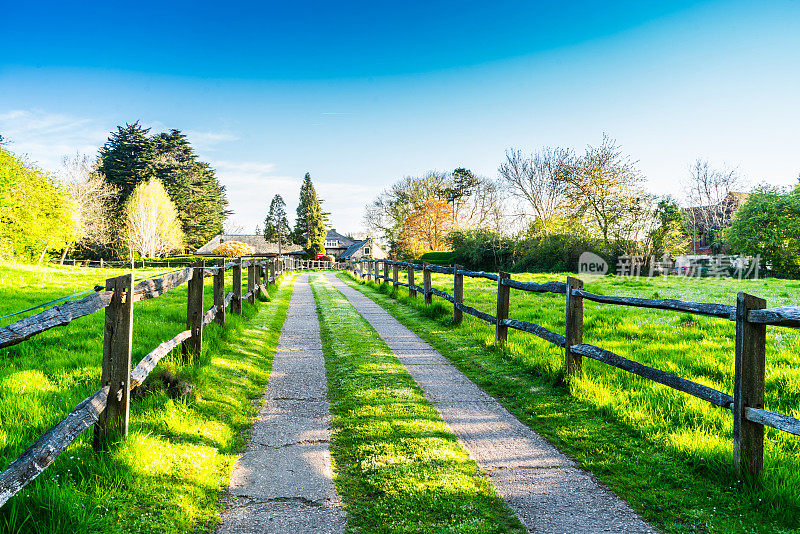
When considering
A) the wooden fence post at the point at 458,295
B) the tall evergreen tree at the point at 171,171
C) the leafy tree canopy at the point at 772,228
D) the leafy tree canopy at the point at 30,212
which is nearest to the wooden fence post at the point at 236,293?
the wooden fence post at the point at 458,295

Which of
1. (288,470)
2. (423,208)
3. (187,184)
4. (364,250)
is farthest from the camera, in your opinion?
(364,250)

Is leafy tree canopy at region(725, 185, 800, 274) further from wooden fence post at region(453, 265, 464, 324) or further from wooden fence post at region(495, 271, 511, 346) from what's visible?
wooden fence post at region(495, 271, 511, 346)

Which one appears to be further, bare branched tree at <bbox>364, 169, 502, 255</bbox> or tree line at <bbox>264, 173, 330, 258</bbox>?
tree line at <bbox>264, 173, 330, 258</bbox>

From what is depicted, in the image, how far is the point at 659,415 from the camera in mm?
4199

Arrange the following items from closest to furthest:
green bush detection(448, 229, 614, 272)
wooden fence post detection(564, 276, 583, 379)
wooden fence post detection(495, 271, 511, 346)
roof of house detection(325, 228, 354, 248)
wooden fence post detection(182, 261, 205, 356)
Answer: wooden fence post detection(564, 276, 583, 379) → wooden fence post detection(182, 261, 205, 356) → wooden fence post detection(495, 271, 511, 346) → green bush detection(448, 229, 614, 272) → roof of house detection(325, 228, 354, 248)

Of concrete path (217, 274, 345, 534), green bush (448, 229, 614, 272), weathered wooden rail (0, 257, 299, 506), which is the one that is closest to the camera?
weathered wooden rail (0, 257, 299, 506)

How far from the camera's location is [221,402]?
4531mm

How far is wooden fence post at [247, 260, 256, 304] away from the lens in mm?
11492

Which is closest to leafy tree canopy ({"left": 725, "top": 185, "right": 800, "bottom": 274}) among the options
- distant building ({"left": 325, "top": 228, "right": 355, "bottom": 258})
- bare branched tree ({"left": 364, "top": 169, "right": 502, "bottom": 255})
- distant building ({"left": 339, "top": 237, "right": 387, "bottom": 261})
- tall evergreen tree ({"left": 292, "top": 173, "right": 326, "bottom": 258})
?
bare branched tree ({"left": 364, "top": 169, "right": 502, "bottom": 255})

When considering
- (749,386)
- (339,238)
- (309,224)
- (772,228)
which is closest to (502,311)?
(749,386)

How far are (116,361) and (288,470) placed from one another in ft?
4.98

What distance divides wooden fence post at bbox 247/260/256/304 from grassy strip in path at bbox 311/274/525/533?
6526 mm

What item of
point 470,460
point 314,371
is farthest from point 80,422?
point 314,371

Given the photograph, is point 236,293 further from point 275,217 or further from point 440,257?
point 275,217
